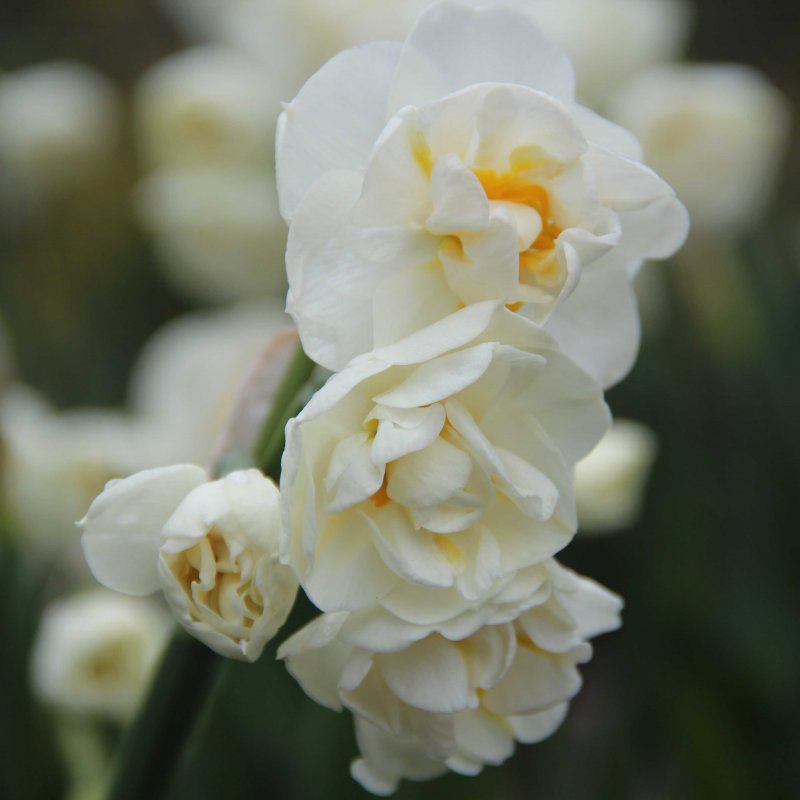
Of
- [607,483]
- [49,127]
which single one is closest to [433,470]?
[607,483]

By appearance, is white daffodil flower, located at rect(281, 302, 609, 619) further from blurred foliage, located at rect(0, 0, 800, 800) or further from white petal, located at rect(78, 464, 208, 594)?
blurred foliage, located at rect(0, 0, 800, 800)

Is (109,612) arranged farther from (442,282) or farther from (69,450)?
(442,282)

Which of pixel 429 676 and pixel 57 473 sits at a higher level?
pixel 429 676

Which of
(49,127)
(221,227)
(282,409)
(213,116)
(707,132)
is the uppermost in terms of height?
(282,409)

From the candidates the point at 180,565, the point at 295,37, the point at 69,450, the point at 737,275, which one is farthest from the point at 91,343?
the point at 180,565

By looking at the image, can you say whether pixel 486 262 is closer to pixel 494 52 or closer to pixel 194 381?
pixel 494 52

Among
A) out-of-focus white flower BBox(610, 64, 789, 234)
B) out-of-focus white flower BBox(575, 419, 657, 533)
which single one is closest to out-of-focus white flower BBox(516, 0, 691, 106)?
out-of-focus white flower BBox(610, 64, 789, 234)

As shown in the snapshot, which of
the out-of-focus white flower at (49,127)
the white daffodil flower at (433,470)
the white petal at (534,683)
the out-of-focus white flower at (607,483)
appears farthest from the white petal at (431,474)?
the out-of-focus white flower at (49,127)
